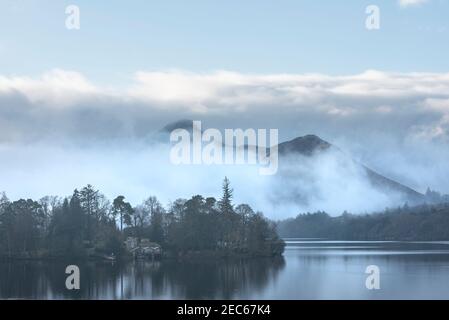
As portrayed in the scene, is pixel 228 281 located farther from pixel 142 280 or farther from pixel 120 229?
pixel 120 229

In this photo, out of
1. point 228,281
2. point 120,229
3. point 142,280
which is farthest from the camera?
point 120,229

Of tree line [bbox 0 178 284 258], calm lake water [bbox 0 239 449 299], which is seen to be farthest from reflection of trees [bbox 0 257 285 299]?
tree line [bbox 0 178 284 258]

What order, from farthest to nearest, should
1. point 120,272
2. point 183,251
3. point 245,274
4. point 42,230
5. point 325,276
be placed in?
point 42,230 < point 183,251 < point 120,272 < point 245,274 < point 325,276

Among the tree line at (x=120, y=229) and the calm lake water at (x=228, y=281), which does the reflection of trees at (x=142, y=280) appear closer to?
the calm lake water at (x=228, y=281)

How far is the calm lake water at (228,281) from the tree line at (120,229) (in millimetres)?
12097

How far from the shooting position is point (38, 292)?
163 feet

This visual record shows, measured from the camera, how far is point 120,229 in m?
96.9

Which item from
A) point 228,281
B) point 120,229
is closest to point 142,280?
point 228,281

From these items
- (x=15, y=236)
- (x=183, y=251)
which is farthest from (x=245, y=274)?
Result: (x=15, y=236)

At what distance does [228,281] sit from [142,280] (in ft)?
25.7

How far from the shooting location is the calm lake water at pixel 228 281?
153 feet
